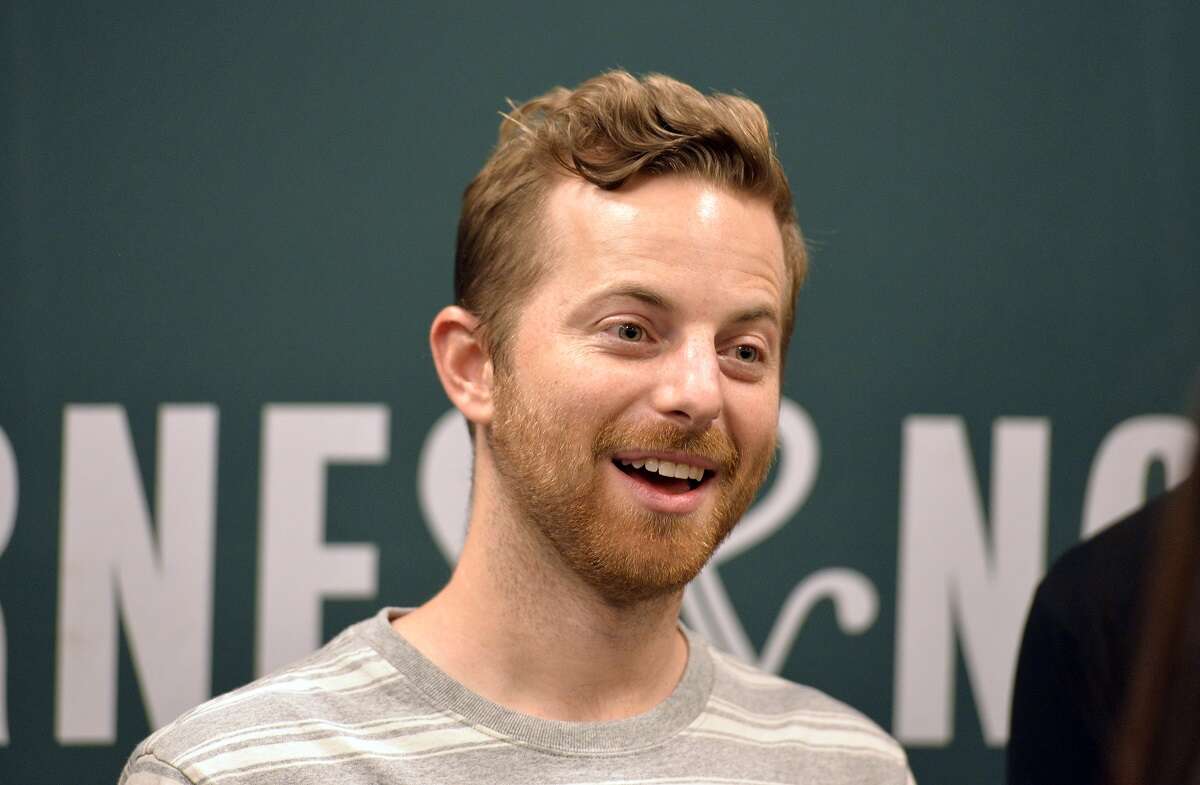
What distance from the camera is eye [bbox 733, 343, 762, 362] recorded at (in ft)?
5.32

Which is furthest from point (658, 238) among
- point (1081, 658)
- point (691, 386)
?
point (1081, 658)

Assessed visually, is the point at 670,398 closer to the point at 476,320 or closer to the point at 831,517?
the point at 476,320

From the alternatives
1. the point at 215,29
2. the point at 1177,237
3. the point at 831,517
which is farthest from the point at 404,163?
the point at 1177,237

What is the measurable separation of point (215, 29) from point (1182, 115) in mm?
1404

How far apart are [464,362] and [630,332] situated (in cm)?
23

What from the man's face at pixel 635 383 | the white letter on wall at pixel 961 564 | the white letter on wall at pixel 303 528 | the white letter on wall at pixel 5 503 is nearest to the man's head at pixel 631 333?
the man's face at pixel 635 383

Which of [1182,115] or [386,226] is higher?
[1182,115]

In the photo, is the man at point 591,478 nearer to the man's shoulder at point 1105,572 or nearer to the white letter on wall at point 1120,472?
the man's shoulder at point 1105,572

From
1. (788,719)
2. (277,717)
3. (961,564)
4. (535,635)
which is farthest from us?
(961,564)

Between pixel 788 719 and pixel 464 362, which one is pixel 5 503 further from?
pixel 788 719

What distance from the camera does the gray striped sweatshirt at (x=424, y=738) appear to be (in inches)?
57.6

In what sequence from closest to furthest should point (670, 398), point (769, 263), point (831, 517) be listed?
point (670, 398), point (769, 263), point (831, 517)

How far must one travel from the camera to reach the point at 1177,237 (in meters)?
2.11

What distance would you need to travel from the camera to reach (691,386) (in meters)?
1.54
